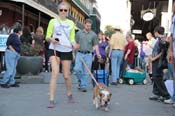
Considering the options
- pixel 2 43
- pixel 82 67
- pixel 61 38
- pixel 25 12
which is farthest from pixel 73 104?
pixel 25 12

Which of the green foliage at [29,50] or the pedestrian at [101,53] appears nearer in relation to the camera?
the green foliage at [29,50]

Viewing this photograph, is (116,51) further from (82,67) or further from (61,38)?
(61,38)

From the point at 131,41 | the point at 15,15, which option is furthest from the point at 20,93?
the point at 15,15

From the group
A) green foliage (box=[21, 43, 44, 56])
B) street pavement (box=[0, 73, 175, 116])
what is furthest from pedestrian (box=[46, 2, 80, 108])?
green foliage (box=[21, 43, 44, 56])

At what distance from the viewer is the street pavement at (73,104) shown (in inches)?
337

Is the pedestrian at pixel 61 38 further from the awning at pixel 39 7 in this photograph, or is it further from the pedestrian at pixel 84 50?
the awning at pixel 39 7

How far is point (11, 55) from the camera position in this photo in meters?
12.6

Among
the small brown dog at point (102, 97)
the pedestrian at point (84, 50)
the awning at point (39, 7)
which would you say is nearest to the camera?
the small brown dog at point (102, 97)

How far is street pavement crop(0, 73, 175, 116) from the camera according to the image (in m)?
8.56

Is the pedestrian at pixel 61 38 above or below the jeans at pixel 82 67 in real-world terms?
above

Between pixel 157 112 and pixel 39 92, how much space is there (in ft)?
12.0

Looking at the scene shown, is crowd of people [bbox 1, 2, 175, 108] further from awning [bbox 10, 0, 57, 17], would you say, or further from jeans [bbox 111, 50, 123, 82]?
awning [bbox 10, 0, 57, 17]

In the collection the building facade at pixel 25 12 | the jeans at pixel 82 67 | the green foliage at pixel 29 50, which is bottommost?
the jeans at pixel 82 67

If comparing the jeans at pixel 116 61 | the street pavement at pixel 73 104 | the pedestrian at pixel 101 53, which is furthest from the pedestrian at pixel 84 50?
the pedestrian at pixel 101 53
